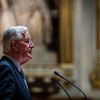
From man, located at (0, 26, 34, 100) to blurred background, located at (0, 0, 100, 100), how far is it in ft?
21.7

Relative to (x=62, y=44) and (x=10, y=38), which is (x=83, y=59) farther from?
(x=10, y=38)

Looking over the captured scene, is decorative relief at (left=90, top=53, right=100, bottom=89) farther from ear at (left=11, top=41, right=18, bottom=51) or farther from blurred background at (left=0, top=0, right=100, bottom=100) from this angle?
ear at (left=11, top=41, right=18, bottom=51)

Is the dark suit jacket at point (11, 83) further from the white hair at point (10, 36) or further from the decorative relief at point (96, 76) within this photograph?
the decorative relief at point (96, 76)

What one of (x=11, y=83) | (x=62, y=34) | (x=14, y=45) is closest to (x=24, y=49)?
(x=14, y=45)

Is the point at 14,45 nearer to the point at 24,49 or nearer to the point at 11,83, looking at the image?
the point at 24,49

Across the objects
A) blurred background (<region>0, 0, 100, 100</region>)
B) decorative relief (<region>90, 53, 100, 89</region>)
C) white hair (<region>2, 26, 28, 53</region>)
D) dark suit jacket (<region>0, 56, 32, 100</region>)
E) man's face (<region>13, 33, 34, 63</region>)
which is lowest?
decorative relief (<region>90, 53, 100, 89</region>)

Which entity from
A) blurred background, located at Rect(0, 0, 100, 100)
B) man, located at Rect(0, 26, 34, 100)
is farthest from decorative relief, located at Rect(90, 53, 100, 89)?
man, located at Rect(0, 26, 34, 100)

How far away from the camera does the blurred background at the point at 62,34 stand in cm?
1002

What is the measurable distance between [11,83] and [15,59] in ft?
0.79

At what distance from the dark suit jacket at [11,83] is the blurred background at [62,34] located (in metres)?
6.70

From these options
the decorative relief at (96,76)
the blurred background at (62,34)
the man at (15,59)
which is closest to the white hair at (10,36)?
the man at (15,59)

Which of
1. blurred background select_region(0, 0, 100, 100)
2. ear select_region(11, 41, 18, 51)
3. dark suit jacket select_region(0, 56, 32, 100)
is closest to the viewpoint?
dark suit jacket select_region(0, 56, 32, 100)

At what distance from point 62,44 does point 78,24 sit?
0.50m

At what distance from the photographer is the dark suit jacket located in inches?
120
